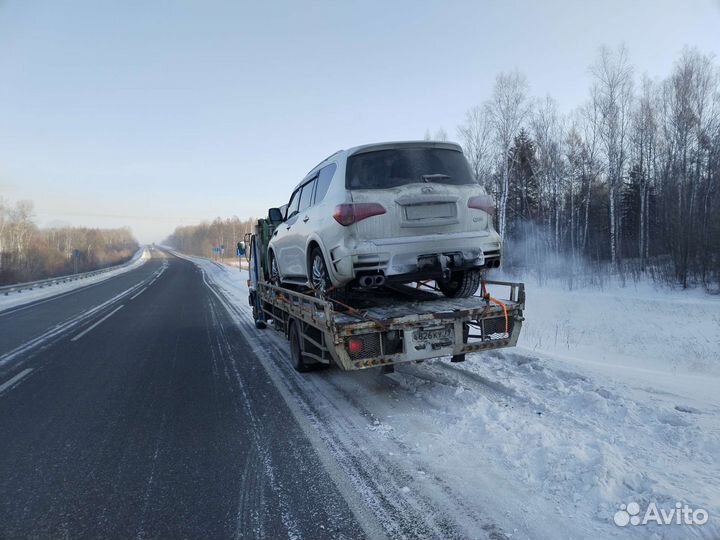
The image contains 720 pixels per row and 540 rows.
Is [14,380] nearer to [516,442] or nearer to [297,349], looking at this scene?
[297,349]

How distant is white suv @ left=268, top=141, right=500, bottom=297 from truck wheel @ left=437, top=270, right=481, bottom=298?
0.49 meters

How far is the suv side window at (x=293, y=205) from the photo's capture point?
6.62 m

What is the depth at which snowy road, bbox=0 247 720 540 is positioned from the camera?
104 inches

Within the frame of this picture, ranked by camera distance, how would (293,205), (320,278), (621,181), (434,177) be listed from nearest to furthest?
(434,177) → (320,278) → (293,205) → (621,181)

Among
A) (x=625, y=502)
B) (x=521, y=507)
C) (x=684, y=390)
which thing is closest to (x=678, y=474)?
(x=625, y=502)

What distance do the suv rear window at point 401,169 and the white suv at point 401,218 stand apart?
0.01m

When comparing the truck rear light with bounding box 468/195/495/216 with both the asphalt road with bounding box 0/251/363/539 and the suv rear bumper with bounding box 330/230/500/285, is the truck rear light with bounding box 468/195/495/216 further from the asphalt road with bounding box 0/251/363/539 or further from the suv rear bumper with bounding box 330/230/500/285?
the asphalt road with bounding box 0/251/363/539

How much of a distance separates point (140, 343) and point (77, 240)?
396ft

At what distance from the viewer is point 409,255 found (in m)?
4.48

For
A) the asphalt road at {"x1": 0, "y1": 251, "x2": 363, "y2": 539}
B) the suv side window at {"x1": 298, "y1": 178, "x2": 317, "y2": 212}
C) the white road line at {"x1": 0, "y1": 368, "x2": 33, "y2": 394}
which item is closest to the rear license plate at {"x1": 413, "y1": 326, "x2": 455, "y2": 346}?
the asphalt road at {"x1": 0, "y1": 251, "x2": 363, "y2": 539}

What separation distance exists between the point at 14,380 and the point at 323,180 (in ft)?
17.8

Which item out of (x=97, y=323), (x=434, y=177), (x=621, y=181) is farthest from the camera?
(x=621, y=181)

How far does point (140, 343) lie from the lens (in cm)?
891

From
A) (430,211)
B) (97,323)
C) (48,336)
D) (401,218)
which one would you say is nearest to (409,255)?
(401,218)
